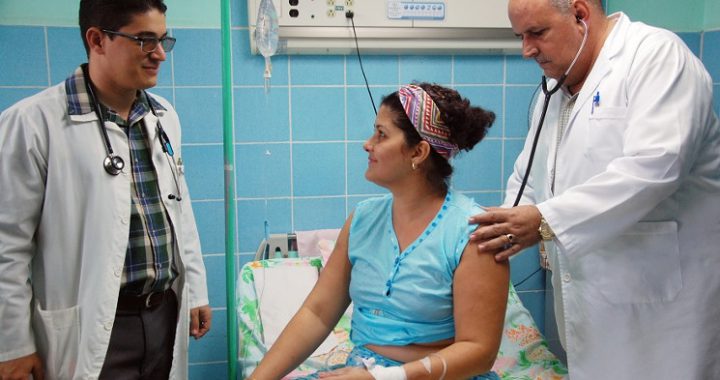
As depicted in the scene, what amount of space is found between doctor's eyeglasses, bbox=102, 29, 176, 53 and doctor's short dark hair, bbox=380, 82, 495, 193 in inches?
19.5

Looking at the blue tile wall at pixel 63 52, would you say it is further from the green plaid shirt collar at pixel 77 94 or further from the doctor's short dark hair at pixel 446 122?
the doctor's short dark hair at pixel 446 122

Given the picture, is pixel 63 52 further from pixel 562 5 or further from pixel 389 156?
pixel 562 5

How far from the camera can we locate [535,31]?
156 centimetres

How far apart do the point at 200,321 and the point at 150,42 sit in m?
0.68

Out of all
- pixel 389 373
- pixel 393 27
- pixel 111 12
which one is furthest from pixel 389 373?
pixel 393 27

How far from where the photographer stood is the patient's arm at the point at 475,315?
4.07ft

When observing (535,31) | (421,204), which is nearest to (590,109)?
(535,31)

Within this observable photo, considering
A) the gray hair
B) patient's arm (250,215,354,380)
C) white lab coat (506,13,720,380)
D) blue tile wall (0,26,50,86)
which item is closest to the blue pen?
white lab coat (506,13,720,380)

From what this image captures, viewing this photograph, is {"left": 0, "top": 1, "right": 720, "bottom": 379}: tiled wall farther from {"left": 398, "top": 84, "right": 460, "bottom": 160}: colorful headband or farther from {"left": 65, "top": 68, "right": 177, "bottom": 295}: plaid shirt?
{"left": 398, "top": 84, "right": 460, "bottom": 160}: colorful headband

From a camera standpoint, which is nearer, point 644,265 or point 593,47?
point 644,265

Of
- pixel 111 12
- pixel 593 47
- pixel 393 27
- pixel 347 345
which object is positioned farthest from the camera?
pixel 393 27

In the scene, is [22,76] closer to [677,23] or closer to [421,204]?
[421,204]

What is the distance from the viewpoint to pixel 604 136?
151 cm

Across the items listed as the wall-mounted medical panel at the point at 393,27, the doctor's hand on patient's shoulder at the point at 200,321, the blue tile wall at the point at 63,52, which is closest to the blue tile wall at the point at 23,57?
the blue tile wall at the point at 63,52
